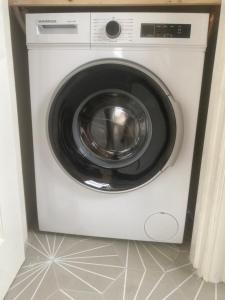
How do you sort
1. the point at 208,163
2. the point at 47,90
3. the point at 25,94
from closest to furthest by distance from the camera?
the point at 208,163 < the point at 47,90 < the point at 25,94

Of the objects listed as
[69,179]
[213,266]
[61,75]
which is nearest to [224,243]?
[213,266]

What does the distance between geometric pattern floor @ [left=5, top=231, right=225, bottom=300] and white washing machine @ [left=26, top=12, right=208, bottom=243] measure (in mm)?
59

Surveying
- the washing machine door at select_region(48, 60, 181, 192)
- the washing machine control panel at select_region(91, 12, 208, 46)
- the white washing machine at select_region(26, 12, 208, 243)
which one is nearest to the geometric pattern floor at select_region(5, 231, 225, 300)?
the white washing machine at select_region(26, 12, 208, 243)

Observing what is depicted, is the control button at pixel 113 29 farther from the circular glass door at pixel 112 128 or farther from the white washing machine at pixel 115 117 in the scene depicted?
the circular glass door at pixel 112 128

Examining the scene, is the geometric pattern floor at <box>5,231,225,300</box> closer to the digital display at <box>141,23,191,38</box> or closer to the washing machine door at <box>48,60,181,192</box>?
the washing machine door at <box>48,60,181,192</box>

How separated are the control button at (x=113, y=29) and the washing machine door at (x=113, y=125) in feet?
0.27

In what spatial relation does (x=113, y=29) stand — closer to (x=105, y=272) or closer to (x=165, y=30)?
(x=165, y=30)

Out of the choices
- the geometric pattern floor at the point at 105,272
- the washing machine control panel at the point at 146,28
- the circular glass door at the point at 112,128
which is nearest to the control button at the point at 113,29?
the washing machine control panel at the point at 146,28

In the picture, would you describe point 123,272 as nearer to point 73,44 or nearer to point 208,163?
point 208,163

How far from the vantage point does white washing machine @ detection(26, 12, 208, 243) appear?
102 centimetres

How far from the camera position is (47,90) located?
111 cm

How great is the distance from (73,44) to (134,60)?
0.21m

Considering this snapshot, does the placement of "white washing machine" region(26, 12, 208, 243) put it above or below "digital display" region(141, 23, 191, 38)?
below

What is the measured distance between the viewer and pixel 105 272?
1172 mm
